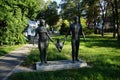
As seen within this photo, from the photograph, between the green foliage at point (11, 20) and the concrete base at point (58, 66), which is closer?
the concrete base at point (58, 66)

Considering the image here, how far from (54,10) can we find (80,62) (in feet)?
277

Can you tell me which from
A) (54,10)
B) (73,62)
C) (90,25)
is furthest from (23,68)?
(54,10)

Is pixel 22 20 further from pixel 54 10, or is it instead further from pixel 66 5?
pixel 54 10

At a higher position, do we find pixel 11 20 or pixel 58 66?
pixel 11 20

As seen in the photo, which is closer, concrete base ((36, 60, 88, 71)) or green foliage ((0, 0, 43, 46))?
concrete base ((36, 60, 88, 71))

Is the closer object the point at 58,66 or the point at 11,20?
the point at 58,66

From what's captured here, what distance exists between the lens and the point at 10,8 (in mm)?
25625

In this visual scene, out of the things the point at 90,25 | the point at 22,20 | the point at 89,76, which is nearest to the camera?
the point at 89,76

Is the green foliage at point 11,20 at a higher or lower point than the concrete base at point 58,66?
higher

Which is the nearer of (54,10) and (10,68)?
(10,68)

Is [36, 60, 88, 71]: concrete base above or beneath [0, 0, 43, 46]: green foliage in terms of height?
beneath

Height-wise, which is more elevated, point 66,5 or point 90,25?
point 66,5

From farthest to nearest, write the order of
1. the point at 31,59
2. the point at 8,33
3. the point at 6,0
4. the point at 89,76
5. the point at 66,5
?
the point at 66,5, the point at 8,33, the point at 6,0, the point at 31,59, the point at 89,76

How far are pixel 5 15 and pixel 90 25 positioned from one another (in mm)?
57150
